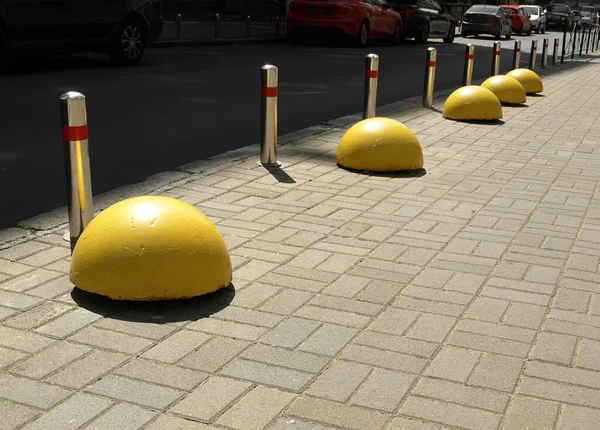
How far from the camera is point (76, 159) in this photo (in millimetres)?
5273

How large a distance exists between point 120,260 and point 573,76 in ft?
59.9

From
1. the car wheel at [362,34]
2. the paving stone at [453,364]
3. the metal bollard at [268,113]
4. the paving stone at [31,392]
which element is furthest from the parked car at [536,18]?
the paving stone at [31,392]

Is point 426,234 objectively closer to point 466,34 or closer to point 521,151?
point 521,151

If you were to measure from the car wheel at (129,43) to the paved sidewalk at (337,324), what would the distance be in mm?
9792

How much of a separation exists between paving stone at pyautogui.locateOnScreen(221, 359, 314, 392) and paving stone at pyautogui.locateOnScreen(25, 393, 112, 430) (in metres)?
0.58

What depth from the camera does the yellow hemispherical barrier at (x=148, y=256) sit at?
4.50 meters

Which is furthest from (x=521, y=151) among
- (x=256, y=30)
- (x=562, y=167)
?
(x=256, y=30)

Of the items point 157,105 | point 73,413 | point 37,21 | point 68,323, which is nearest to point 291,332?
point 68,323

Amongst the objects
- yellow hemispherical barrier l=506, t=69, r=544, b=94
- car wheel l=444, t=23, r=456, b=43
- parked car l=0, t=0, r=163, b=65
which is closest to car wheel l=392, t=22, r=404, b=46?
car wheel l=444, t=23, r=456, b=43

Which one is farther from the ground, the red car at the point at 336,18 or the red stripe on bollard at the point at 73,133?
the red stripe on bollard at the point at 73,133

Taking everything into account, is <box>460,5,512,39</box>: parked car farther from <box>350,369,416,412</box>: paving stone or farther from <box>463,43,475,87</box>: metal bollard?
<box>350,369,416,412</box>: paving stone

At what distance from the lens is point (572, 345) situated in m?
4.23

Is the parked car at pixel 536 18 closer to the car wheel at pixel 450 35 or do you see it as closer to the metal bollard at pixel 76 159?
the car wheel at pixel 450 35

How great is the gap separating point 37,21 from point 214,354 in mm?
11665
